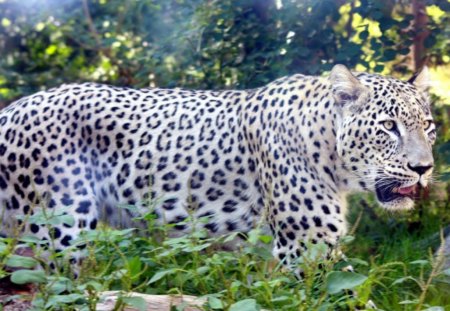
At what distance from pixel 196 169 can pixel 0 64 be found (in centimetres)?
570

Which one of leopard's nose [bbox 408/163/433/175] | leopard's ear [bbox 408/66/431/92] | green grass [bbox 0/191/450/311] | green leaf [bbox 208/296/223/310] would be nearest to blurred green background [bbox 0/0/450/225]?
leopard's ear [bbox 408/66/431/92]

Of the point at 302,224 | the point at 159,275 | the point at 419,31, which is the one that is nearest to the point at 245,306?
the point at 159,275

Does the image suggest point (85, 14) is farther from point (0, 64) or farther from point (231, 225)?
point (231, 225)

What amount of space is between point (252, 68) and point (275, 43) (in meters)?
0.29

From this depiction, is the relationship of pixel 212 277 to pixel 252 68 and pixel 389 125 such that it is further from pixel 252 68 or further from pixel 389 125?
pixel 252 68

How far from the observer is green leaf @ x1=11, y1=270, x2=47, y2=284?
4031 millimetres

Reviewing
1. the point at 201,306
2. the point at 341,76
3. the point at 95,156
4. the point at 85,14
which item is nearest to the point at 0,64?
the point at 85,14

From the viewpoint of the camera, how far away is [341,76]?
5.53 meters

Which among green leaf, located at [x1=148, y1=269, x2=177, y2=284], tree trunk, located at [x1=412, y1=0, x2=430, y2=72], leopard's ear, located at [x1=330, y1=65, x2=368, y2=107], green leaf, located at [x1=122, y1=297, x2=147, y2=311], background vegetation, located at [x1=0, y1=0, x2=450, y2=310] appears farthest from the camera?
tree trunk, located at [x1=412, y1=0, x2=430, y2=72]

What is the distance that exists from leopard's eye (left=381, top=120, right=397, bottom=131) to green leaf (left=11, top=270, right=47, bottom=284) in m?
2.27

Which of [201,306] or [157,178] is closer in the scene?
[201,306]

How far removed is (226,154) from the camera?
5918 mm

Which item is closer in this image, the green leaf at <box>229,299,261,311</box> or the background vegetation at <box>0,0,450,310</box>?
the green leaf at <box>229,299,261,311</box>

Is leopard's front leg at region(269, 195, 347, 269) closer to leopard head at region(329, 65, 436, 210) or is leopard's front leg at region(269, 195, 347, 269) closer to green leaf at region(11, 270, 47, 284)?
leopard head at region(329, 65, 436, 210)
